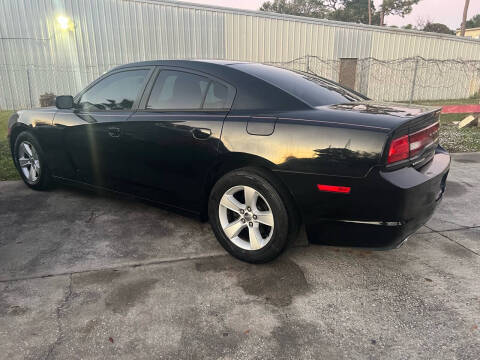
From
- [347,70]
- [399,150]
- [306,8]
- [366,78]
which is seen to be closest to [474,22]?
[306,8]

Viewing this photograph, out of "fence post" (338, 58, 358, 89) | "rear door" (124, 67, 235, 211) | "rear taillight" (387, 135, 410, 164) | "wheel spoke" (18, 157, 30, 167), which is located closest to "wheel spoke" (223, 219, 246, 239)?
"rear door" (124, 67, 235, 211)

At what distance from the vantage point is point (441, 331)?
1.96m

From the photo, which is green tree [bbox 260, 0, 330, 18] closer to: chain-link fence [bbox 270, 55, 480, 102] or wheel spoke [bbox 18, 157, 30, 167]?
chain-link fence [bbox 270, 55, 480, 102]

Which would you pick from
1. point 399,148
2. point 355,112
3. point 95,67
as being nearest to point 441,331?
point 399,148

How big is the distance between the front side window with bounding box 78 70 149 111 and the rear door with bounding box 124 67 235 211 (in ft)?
0.61

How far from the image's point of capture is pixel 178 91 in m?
3.03

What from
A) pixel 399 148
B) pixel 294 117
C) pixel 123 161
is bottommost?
pixel 123 161

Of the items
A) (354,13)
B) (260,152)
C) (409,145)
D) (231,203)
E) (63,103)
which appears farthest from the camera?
(354,13)

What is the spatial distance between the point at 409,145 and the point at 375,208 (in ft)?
1.51

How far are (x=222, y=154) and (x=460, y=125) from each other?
917 cm

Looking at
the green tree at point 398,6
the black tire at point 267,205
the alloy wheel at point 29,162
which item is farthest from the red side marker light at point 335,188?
the green tree at point 398,6

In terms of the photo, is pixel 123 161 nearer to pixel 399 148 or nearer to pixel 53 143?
pixel 53 143

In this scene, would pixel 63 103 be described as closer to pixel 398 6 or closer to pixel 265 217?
pixel 265 217

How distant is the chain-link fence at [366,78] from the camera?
43.1 ft
